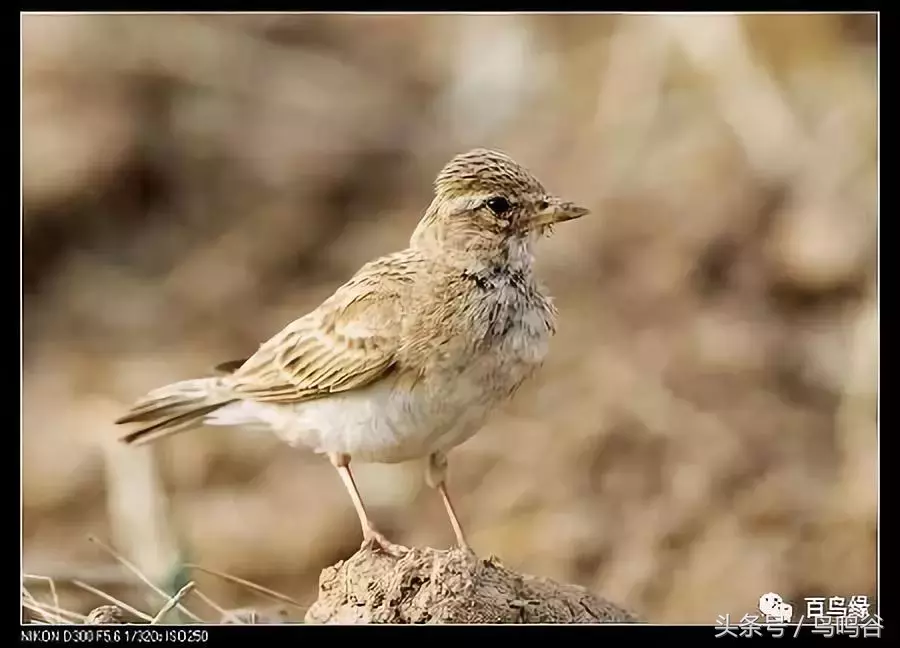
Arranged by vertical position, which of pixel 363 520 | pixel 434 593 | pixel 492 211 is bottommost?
pixel 434 593

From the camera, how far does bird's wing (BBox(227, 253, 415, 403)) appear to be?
1.92 m

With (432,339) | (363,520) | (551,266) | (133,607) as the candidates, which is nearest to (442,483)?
(363,520)

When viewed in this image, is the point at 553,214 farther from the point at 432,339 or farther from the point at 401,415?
the point at 401,415

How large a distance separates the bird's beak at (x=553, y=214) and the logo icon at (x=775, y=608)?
2.71 feet

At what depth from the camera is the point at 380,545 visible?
1979mm

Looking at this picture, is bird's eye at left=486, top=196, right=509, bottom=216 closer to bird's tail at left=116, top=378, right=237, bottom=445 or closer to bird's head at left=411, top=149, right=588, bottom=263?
bird's head at left=411, top=149, right=588, bottom=263

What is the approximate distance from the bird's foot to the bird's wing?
0.27 m

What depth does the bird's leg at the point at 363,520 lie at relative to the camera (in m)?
Result: 1.97

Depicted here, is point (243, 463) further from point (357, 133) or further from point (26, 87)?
point (26, 87)

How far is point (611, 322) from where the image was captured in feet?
7.15

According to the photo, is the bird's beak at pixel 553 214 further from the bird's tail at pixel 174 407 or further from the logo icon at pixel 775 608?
the logo icon at pixel 775 608

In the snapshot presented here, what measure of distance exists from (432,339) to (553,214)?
302mm

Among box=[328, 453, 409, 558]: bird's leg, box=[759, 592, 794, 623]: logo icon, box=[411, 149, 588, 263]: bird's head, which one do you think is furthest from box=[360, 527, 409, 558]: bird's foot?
box=[759, 592, 794, 623]: logo icon

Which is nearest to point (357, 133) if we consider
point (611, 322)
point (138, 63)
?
point (138, 63)
